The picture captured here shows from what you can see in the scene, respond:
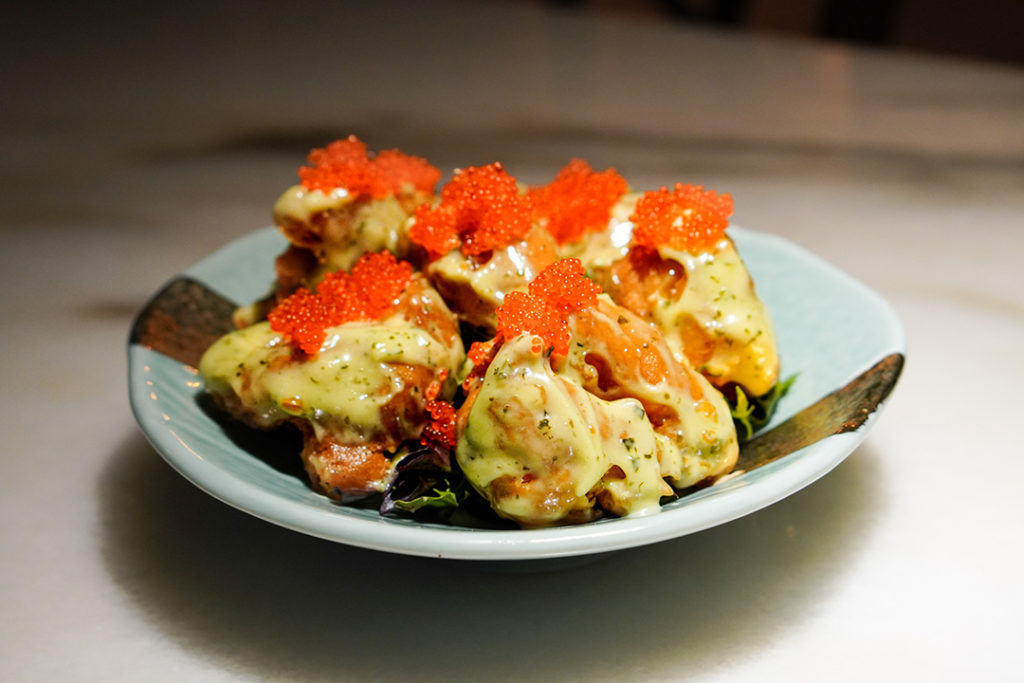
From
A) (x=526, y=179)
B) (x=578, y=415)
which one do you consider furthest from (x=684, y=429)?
(x=526, y=179)

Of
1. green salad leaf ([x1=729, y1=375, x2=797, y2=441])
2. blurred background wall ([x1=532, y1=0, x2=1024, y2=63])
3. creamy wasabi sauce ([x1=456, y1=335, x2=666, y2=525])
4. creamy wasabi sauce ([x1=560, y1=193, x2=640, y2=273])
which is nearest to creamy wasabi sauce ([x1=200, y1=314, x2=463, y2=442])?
creamy wasabi sauce ([x1=456, y1=335, x2=666, y2=525])

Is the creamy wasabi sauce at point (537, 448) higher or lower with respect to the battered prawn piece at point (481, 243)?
lower

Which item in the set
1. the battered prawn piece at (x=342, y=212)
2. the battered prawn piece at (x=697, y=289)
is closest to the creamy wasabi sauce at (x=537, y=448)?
the battered prawn piece at (x=697, y=289)

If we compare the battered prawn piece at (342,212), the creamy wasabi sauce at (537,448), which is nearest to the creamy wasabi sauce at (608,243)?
the battered prawn piece at (342,212)

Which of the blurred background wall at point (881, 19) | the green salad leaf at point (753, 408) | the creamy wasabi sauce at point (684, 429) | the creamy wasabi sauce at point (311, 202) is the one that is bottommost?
the blurred background wall at point (881, 19)

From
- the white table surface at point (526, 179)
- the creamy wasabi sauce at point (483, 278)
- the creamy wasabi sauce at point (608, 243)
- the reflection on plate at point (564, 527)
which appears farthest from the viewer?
the creamy wasabi sauce at point (608, 243)

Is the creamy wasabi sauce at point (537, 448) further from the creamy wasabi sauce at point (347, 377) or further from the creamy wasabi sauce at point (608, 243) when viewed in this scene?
the creamy wasabi sauce at point (608, 243)

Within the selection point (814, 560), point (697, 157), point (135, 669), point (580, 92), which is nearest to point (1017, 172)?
point (697, 157)

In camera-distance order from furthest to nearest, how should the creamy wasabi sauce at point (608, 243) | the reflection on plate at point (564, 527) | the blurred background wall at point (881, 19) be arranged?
the blurred background wall at point (881, 19) → the creamy wasabi sauce at point (608, 243) → the reflection on plate at point (564, 527)

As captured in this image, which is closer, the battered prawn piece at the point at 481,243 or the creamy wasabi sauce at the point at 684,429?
the creamy wasabi sauce at the point at 684,429
